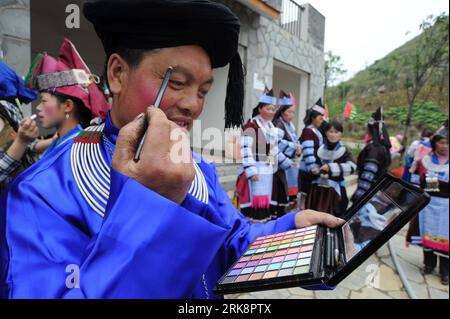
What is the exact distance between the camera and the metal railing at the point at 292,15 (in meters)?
0.83

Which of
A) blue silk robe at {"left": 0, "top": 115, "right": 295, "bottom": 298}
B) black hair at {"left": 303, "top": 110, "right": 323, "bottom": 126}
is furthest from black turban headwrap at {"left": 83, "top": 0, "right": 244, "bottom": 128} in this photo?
black hair at {"left": 303, "top": 110, "right": 323, "bottom": 126}

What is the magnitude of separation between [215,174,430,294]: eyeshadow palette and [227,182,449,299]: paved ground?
1.61 m

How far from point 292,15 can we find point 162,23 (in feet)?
1.43

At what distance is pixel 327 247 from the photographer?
737mm

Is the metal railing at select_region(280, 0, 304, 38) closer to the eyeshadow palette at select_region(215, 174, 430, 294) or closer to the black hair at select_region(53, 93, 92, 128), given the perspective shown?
the eyeshadow palette at select_region(215, 174, 430, 294)

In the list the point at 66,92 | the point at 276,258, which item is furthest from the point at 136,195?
the point at 66,92

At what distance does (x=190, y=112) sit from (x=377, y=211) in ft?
1.79

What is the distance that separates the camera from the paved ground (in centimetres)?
254

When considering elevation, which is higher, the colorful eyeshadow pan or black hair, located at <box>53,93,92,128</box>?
black hair, located at <box>53,93,92,128</box>

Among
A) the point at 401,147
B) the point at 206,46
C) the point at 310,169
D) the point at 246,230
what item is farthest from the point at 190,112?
the point at 401,147

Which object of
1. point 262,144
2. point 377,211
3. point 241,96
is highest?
point 241,96

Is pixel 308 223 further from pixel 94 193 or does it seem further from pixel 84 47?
pixel 84 47

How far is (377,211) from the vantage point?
77cm

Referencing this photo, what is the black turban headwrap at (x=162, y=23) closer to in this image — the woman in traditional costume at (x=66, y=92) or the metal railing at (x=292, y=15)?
the metal railing at (x=292, y=15)
